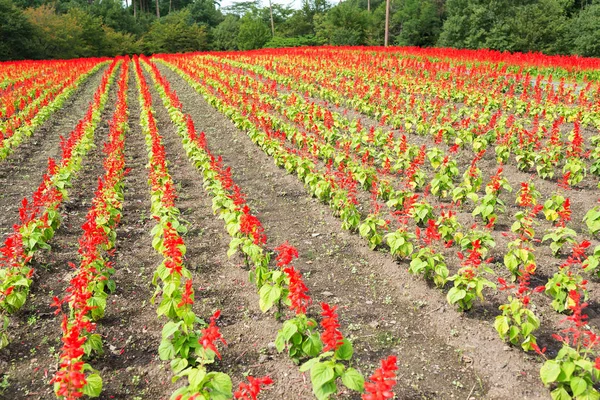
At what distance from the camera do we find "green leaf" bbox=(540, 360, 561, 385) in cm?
370

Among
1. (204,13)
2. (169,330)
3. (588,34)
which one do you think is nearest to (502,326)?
(169,330)

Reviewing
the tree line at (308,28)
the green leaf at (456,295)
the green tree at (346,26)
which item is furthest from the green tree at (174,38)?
the green leaf at (456,295)

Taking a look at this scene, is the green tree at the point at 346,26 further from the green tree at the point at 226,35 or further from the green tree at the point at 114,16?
the green tree at the point at 114,16

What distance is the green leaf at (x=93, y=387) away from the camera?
367 centimetres

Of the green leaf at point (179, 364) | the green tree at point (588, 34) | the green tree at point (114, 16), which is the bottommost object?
the green leaf at point (179, 364)

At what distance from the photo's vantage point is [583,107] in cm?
1314

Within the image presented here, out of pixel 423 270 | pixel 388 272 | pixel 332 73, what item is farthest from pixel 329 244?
pixel 332 73

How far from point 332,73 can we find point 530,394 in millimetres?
21416

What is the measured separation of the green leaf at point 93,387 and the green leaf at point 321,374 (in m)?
1.87

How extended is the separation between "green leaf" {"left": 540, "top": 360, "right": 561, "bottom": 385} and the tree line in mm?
40985

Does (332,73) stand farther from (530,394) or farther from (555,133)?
(530,394)

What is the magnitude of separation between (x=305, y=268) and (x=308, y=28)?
68381 mm

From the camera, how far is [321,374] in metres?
3.48

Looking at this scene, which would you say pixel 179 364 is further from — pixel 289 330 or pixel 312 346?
pixel 312 346
